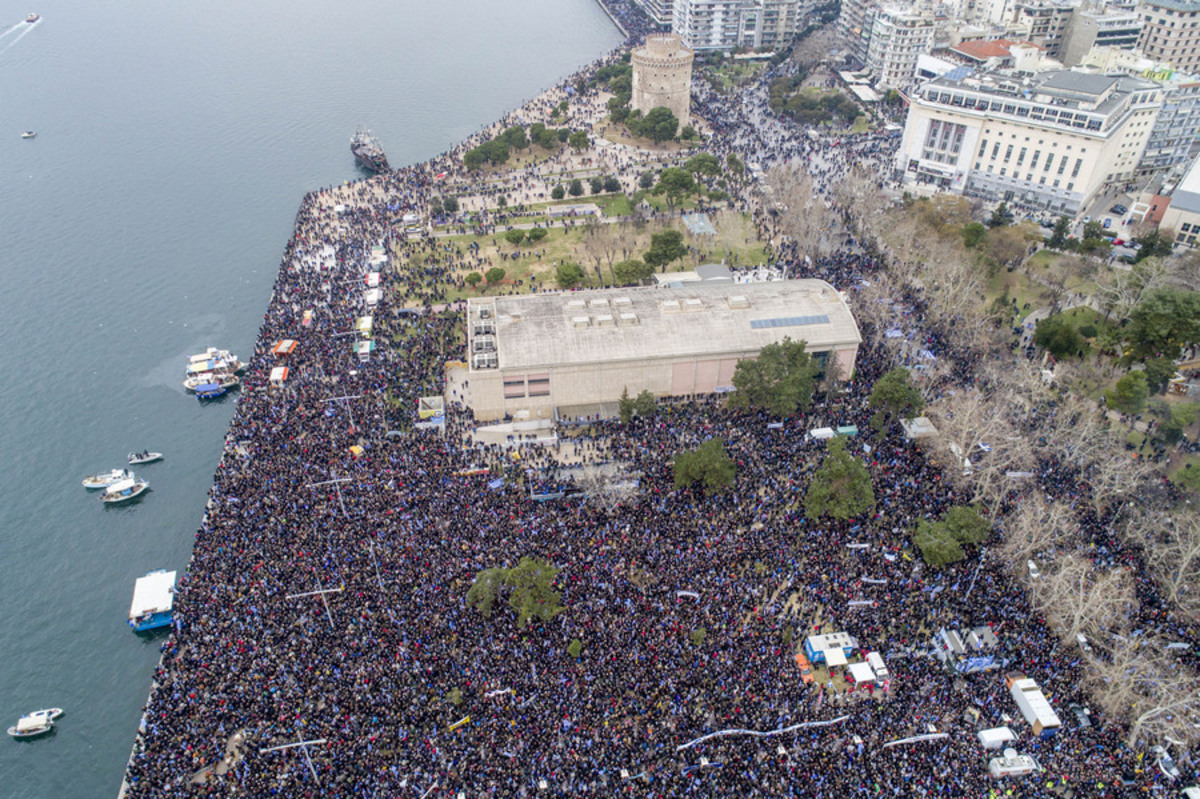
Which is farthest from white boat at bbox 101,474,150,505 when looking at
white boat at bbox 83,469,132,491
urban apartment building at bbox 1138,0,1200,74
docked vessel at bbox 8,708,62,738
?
urban apartment building at bbox 1138,0,1200,74

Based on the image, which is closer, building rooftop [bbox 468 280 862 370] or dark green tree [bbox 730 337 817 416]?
dark green tree [bbox 730 337 817 416]

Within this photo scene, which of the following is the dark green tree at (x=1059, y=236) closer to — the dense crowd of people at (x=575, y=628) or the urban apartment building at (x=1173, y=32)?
the dense crowd of people at (x=575, y=628)

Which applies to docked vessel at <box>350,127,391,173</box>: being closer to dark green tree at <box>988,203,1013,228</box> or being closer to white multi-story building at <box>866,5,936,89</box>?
dark green tree at <box>988,203,1013,228</box>

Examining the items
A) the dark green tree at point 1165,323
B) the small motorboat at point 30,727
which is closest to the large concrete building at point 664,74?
the dark green tree at point 1165,323

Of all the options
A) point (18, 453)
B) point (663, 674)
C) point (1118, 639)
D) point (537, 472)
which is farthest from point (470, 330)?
point (1118, 639)

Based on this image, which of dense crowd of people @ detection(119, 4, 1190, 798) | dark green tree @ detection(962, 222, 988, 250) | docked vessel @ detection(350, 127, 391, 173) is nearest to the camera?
dense crowd of people @ detection(119, 4, 1190, 798)

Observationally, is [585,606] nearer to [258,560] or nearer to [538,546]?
[538,546]
